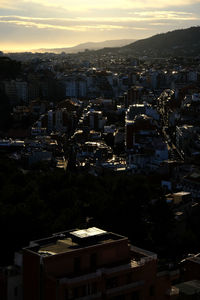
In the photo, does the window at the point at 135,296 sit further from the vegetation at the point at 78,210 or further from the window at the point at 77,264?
the vegetation at the point at 78,210

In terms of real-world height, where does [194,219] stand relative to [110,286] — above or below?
below

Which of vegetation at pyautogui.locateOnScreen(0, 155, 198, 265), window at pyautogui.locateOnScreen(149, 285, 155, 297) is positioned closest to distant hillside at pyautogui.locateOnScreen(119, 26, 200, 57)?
vegetation at pyautogui.locateOnScreen(0, 155, 198, 265)

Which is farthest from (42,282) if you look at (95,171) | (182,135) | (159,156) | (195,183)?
(182,135)

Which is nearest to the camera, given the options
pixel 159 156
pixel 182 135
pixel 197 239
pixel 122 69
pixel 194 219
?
pixel 197 239

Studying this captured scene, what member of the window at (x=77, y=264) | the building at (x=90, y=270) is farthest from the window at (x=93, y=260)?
the window at (x=77, y=264)

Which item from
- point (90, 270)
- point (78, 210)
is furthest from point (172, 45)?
point (90, 270)

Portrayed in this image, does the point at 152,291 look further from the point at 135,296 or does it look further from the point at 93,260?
the point at 93,260

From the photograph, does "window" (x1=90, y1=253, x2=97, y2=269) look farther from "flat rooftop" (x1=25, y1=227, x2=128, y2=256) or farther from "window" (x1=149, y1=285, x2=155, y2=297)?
"window" (x1=149, y1=285, x2=155, y2=297)

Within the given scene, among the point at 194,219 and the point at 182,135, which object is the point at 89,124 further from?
the point at 194,219
